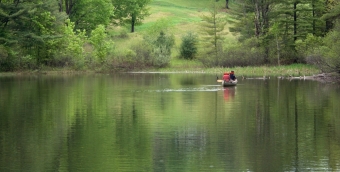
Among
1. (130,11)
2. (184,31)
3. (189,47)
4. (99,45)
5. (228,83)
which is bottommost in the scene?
(228,83)

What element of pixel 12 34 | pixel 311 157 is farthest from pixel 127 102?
pixel 12 34

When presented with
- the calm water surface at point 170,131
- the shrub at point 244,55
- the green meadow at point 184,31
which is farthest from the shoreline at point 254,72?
the calm water surface at point 170,131

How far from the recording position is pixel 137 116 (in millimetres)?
32375

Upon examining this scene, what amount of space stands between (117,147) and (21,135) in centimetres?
491

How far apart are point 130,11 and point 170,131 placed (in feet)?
250

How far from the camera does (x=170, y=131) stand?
2705cm

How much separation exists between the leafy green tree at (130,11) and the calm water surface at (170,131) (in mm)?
56416

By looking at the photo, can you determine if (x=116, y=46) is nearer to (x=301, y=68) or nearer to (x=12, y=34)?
(x=12, y=34)

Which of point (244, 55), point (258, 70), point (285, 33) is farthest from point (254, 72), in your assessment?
point (285, 33)

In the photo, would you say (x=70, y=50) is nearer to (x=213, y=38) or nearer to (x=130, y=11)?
(x=213, y=38)

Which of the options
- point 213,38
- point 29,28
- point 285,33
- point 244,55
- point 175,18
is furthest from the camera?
point 175,18

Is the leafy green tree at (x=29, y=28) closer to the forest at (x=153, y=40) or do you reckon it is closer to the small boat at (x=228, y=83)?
the forest at (x=153, y=40)

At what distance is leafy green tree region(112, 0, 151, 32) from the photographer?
102 m

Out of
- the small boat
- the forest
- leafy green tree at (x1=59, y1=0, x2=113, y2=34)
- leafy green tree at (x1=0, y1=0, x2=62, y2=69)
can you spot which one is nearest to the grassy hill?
the forest
